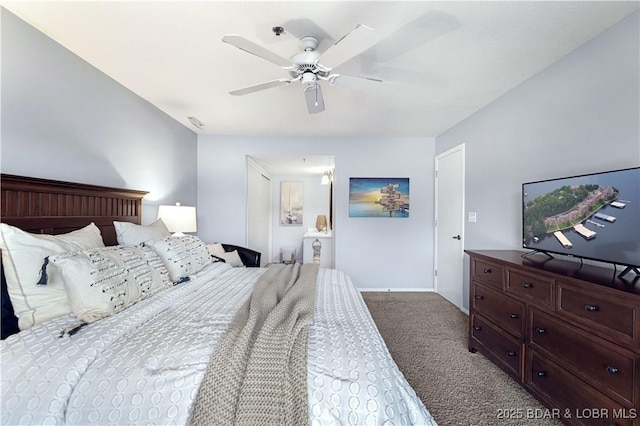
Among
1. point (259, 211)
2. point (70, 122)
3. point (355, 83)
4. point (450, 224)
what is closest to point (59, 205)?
point (70, 122)

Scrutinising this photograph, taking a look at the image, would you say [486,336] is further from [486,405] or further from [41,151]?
[41,151]

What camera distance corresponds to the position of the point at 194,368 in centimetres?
98

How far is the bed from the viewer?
2.92 feet

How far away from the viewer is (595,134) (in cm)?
171

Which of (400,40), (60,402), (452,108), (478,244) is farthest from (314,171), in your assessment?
(60,402)

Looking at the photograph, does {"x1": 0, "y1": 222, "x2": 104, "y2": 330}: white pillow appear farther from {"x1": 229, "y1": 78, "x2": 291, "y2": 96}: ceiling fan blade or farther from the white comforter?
{"x1": 229, "y1": 78, "x2": 291, "y2": 96}: ceiling fan blade

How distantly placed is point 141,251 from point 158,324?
27.1 inches

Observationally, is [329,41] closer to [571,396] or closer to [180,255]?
[180,255]

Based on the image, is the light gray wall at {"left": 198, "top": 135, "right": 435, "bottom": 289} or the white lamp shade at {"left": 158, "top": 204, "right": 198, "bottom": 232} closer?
the white lamp shade at {"left": 158, "top": 204, "right": 198, "bottom": 232}

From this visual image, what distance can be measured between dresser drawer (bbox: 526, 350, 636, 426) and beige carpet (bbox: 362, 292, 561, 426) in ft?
0.58

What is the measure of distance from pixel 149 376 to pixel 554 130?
2981 millimetres

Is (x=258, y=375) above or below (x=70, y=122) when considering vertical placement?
below

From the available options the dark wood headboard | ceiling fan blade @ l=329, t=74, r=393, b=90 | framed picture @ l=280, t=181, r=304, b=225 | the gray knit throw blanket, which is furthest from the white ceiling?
framed picture @ l=280, t=181, r=304, b=225

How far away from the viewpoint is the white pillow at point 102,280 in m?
1.25
